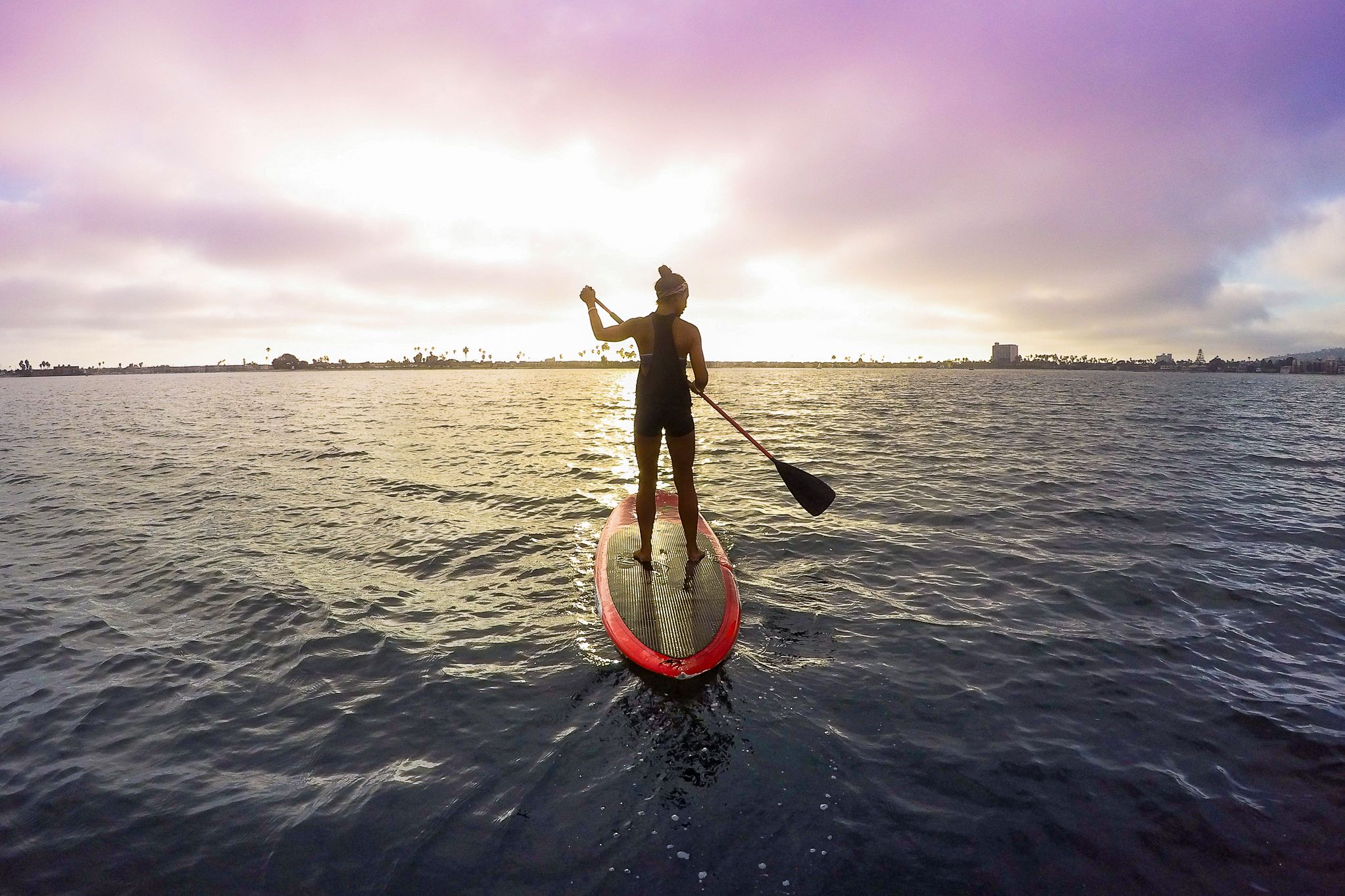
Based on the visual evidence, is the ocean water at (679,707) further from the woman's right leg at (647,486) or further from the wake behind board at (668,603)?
the woman's right leg at (647,486)

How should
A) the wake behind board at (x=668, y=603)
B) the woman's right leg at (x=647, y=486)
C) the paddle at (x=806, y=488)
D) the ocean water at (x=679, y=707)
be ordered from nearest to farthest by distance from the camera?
the ocean water at (x=679, y=707) → the wake behind board at (x=668, y=603) → the woman's right leg at (x=647, y=486) → the paddle at (x=806, y=488)

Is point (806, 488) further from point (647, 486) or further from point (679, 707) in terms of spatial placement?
point (679, 707)

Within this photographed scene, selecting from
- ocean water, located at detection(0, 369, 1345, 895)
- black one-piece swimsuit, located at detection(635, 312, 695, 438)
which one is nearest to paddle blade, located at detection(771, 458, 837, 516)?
ocean water, located at detection(0, 369, 1345, 895)

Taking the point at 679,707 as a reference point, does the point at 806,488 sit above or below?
above

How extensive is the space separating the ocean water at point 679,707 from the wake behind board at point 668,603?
29 centimetres

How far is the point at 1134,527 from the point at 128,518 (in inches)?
791

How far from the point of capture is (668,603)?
6520mm

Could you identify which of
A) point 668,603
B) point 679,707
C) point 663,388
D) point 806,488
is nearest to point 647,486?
point 663,388

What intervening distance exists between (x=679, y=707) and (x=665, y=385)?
3.46 meters

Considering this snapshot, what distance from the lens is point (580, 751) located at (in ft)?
15.1

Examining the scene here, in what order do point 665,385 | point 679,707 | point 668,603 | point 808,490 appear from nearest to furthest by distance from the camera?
point 679,707
point 668,603
point 665,385
point 808,490

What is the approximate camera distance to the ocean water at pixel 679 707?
3684 mm

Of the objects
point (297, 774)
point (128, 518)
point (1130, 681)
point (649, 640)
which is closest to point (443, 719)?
point (297, 774)

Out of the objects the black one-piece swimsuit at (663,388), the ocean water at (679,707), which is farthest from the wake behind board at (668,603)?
the black one-piece swimsuit at (663,388)
